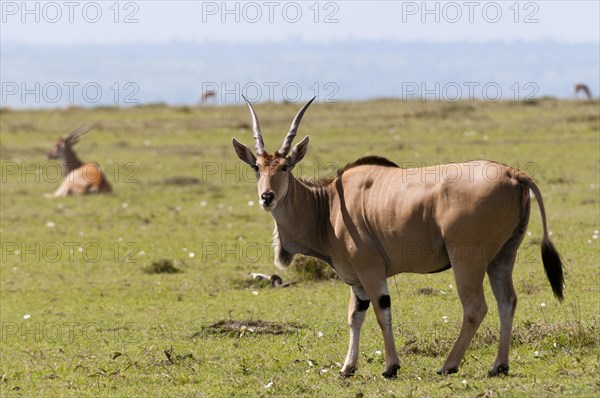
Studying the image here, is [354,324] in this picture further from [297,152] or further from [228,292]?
[228,292]

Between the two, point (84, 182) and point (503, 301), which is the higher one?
point (503, 301)

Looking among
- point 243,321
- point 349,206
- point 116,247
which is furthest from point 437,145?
point 349,206

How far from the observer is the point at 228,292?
1438 centimetres

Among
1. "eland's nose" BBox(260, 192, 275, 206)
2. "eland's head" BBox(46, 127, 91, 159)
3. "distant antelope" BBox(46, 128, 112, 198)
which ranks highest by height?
"eland's nose" BBox(260, 192, 275, 206)

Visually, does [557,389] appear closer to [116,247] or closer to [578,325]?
[578,325]

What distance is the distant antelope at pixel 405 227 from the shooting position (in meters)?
8.77

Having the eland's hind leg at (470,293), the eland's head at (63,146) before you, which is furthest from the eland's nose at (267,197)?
the eland's head at (63,146)

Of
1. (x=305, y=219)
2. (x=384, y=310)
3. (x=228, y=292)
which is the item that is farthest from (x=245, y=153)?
(x=228, y=292)

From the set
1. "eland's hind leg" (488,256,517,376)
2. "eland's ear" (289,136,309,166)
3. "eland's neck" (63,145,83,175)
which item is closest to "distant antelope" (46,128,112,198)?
"eland's neck" (63,145,83,175)

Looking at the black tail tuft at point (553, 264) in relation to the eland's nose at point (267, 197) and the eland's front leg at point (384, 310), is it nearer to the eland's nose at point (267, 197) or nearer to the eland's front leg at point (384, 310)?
the eland's front leg at point (384, 310)

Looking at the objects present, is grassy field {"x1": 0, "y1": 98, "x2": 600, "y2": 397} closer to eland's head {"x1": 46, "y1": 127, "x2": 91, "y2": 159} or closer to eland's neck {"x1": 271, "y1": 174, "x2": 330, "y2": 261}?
eland's head {"x1": 46, "y1": 127, "x2": 91, "y2": 159}

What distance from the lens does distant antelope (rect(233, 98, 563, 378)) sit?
877 centimetres

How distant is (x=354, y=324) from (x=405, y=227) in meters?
1.02

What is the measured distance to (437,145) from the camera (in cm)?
2845
